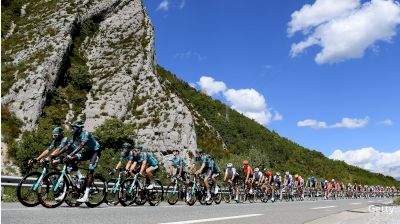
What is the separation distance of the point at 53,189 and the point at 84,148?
1.42 meters

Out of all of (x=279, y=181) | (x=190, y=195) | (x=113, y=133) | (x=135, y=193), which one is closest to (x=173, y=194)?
(x=190, y=195)

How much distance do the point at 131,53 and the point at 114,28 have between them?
530 cm

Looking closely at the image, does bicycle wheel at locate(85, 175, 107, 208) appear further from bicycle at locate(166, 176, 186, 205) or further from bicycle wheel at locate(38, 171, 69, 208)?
bicycle at locate(166, 176, 186, 205)

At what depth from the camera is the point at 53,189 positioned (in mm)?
9391

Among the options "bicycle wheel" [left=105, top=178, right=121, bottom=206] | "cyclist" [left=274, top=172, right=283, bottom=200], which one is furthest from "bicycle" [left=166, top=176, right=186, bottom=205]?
"cyclist" [left=274, top=172, right=283, bottom=200]

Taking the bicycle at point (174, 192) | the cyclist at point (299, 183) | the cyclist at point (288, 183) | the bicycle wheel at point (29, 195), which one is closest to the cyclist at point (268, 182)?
the cyclist at point (288, 183)

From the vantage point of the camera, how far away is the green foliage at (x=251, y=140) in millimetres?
73375

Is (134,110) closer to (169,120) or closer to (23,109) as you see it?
(169,120)

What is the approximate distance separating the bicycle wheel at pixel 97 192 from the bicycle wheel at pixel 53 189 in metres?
0.96

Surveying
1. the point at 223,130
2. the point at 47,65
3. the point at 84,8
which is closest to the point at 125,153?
the point at 47,65

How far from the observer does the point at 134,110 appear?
147 feet

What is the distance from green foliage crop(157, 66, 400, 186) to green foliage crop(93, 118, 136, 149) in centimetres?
2081

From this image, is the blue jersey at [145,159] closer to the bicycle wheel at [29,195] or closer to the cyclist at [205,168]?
the cyclist at [205,168]

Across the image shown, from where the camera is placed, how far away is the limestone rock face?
39.5 metres
